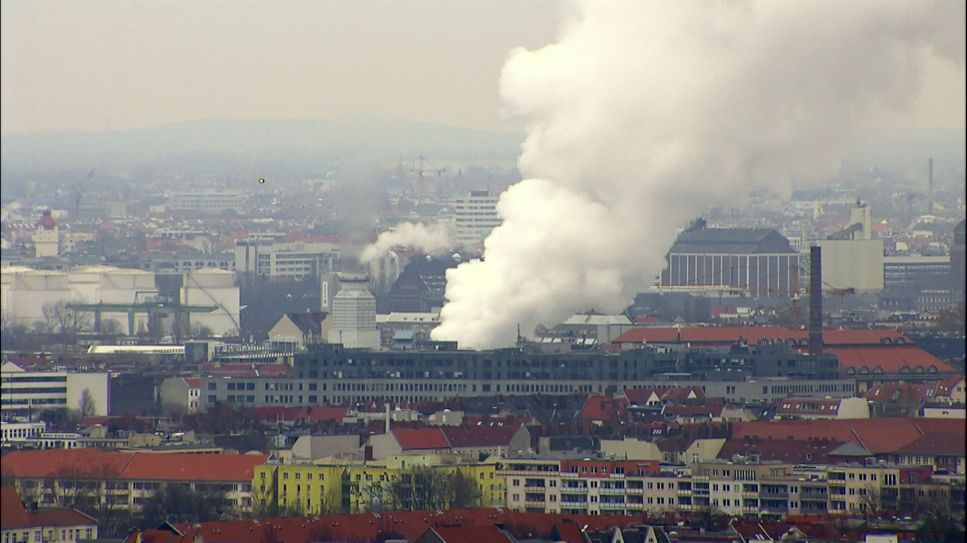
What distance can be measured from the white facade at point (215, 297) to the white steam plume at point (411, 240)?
5492 millimetres

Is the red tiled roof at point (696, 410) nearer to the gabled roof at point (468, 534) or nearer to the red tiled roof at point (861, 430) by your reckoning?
the red tiled roof at point (861, 430)

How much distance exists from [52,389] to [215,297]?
37050mm

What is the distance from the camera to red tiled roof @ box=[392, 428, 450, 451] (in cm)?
6556

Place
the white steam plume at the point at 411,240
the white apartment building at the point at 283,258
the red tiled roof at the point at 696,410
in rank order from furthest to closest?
the white apartment building at the point at 283,258, the white steam plume at the point at 411,240, the red tiled roof at the point at 696,410

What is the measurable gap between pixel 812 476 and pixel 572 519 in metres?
8.42

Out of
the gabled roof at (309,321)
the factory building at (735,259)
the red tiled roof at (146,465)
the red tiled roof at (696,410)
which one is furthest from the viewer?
the factory building at (735,259)

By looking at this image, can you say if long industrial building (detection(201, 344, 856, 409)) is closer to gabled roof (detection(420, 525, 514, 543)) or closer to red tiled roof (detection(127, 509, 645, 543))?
red tiled roof (detection(127, 509, 645, 543))

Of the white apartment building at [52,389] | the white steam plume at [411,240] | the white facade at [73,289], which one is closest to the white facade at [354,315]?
the white steam plume at [411,240]

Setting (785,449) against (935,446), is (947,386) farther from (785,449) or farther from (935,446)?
(935,446)

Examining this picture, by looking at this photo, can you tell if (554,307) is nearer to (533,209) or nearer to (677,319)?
(533,209)

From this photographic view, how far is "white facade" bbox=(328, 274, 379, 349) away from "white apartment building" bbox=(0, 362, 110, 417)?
14.3 meters


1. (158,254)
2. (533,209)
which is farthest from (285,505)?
(158,254)

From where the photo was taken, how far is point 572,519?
52.0 meters

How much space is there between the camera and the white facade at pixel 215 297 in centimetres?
11714
